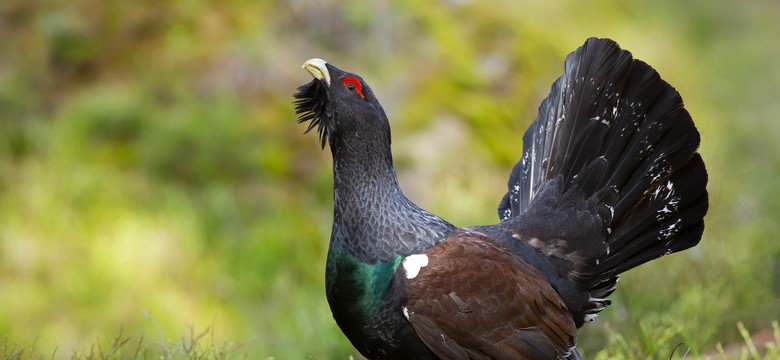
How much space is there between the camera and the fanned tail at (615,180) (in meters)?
3.98

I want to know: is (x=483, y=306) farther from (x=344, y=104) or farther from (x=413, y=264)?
(x=344, y=104)

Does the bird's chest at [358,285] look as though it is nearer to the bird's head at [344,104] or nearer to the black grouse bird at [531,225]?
the black grouse bird at [531,225]

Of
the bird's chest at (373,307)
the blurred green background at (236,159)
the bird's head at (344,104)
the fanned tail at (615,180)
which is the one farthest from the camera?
the blurred green background at (236,159)

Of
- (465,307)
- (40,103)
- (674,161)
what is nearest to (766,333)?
(674,161)

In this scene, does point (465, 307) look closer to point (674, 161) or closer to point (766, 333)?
point (674, 161)

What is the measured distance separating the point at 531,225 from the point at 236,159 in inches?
181

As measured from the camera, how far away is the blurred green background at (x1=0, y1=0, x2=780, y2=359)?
21.3 feet

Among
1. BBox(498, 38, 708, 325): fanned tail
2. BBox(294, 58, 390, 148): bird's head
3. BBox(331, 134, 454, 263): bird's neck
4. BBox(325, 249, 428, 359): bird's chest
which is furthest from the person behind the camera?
BBox(498, 38, 708, 325): fanned tail

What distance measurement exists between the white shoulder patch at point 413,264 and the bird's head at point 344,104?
535 mm

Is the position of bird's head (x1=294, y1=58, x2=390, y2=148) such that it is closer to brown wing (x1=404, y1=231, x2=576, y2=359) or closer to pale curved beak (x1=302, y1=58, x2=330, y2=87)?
pale curved beak (x1=302, y1=58, x2=330, y2=87)

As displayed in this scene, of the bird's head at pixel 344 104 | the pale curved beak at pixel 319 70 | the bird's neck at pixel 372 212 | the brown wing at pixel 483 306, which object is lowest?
the brown wing at pixel 483 306

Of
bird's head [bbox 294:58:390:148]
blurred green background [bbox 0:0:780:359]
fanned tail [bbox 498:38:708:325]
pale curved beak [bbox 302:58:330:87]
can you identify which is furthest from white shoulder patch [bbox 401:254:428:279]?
blurred green background [bbox 0:0:780:359]

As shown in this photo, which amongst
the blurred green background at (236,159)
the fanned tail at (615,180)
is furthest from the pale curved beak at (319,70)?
the blurred green background at (236,159)

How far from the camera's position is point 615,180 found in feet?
13.3
